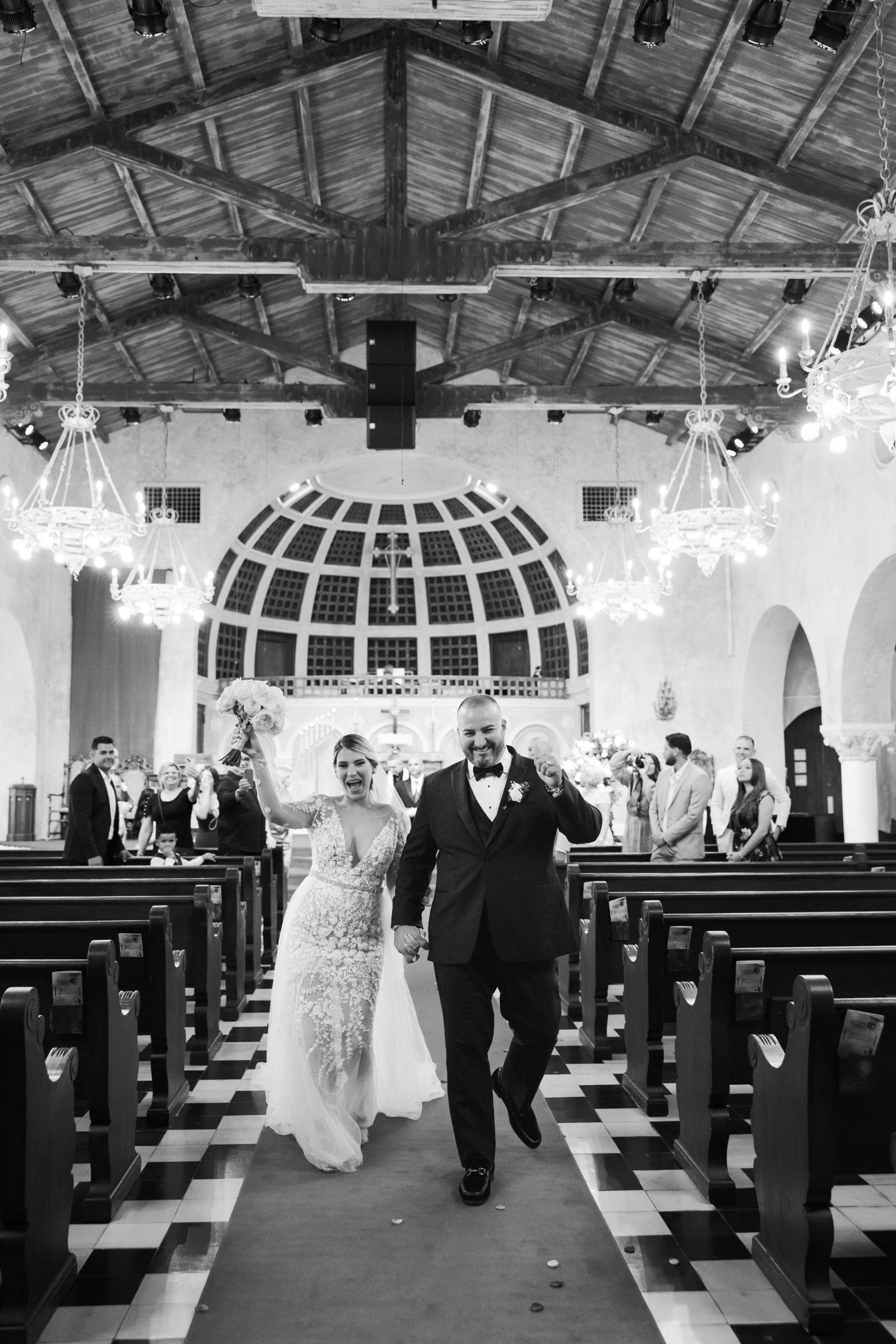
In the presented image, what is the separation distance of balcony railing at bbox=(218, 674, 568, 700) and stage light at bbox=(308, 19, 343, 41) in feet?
49.8

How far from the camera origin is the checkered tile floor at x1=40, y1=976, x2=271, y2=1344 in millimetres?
3148

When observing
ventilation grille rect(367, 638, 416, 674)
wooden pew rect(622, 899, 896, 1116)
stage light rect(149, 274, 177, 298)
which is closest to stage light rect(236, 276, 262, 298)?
stage light rect(149, 274, 177, 298)

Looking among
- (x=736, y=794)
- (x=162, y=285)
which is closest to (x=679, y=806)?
(x=736, y=794)

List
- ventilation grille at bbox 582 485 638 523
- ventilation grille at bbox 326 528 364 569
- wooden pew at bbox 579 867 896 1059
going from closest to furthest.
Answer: wooden pew at bbox 579 867 896 1059 → ventilation grille at bbox 582 485 638 523 → ventilation grille at bbox 326 528 364 569

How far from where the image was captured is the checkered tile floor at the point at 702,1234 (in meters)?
3.11

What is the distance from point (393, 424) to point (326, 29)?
405cm

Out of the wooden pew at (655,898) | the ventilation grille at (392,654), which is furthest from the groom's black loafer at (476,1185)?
the ventilation grille at (392,654)

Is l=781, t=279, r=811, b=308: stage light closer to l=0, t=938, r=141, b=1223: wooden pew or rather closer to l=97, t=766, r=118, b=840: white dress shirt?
l=97, t=766, r=118, b=840: white dress shirt

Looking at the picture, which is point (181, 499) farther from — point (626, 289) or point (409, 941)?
point (409, 941)

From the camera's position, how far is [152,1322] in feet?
10.2

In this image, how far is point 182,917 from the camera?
6219 millimetres

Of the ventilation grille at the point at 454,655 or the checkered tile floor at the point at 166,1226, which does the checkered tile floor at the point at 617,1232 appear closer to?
the checkered tile floor at the point at 166,1226

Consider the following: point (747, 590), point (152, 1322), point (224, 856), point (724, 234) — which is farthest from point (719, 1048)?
point (747, 590)

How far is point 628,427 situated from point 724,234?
27.8 feet
